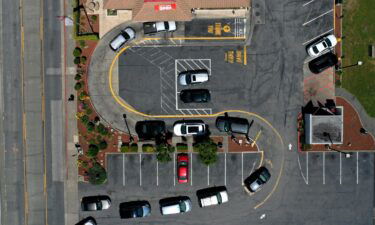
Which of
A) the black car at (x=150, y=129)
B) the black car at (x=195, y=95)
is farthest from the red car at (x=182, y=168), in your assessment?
the black car at (x=195, y=95)

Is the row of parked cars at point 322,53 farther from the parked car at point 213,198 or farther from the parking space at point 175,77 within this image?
the parked car at point 213,198

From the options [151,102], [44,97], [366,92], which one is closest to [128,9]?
[151,102]

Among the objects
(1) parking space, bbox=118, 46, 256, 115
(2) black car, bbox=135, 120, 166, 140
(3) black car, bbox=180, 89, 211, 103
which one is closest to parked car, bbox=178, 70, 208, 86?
(1) parking space, bbox=118, 46, 256, 115

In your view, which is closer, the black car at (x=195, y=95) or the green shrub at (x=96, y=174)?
the black car at (x=195, y=95)

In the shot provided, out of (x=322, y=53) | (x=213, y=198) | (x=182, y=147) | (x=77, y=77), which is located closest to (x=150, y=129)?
(x=182, y=147)

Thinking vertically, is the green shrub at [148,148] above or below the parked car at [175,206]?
above

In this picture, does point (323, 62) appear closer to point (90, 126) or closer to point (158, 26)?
point (158, 26)

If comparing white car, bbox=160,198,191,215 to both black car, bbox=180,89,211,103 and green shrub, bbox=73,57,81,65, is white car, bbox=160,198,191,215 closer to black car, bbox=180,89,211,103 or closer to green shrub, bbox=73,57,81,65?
black car, bbox=180,89,211,103
